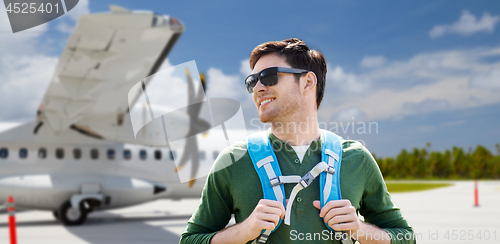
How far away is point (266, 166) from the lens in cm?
133

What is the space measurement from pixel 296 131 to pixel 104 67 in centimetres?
651

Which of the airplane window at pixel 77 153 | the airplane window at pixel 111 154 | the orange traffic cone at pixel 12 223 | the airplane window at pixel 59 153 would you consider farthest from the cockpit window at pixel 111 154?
the orange traffic cone at pixel 12 223

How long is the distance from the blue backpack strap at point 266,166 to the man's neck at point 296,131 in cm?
6

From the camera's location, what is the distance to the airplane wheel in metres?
9.02

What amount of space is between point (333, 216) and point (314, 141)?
1.08 feet

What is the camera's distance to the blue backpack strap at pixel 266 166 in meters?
1.28

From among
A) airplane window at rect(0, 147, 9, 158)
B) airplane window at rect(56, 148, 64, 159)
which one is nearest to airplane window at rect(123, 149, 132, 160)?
airplane window at rect(56, 148, 64, 159)

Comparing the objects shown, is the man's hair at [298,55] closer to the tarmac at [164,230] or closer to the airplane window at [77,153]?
the tarmac at [164,230]

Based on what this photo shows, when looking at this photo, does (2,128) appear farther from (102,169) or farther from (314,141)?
(314,141)

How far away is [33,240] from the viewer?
7.13 meters

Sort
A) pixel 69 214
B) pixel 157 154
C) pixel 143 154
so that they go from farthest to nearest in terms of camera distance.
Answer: pixel 157 154 → pixel 143 154 → pixel 69 214

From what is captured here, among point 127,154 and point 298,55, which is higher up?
point 298,55

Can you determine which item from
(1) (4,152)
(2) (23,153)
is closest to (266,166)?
(2) (23,153)

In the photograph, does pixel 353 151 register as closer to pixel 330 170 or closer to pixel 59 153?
pixel 330 170
